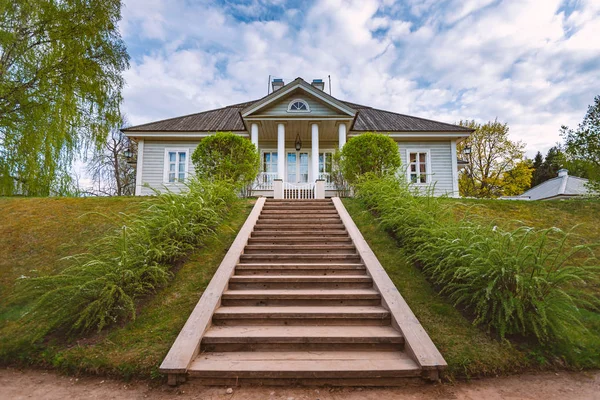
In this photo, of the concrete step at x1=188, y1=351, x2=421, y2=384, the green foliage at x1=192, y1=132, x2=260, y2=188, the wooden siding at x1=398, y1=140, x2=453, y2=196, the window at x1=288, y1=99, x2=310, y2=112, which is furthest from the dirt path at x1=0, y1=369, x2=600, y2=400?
the wooden siding at x1=398, y1=140, x2=453, y2=196

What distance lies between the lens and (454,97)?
15.6 metres

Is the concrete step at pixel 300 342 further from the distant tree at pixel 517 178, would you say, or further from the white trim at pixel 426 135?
the distant tree at pixel 517 178

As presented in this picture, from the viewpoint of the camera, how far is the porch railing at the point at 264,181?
41.1 ft

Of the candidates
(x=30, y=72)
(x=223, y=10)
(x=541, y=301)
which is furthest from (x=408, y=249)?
(x=223, y=10)

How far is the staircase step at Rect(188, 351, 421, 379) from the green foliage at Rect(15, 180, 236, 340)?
1262 millimetres

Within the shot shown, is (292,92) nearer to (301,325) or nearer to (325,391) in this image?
(301,325)

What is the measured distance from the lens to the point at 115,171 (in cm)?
2381

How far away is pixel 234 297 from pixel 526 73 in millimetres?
13589

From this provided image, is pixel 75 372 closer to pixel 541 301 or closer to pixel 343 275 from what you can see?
pixel 343 275

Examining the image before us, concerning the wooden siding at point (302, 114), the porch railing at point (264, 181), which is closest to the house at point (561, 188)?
the wooden siding at point (302, 114)

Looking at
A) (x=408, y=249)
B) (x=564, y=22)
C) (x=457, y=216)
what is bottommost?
(x=408, y=249)

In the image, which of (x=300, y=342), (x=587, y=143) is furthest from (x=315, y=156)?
(x=300, y=342)

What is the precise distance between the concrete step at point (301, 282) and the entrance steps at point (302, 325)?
0.01m

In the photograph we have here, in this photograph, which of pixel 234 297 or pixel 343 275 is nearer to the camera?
pixel 234 297
